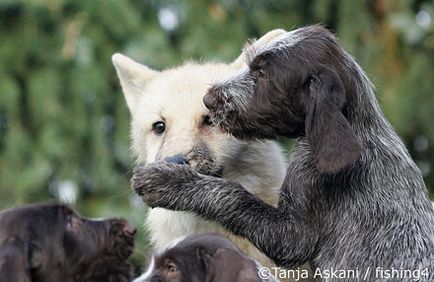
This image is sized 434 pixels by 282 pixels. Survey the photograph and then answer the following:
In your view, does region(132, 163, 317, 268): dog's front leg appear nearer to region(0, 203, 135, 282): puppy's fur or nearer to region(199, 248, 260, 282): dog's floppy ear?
region(0, 203, 135, 282): puppy's fur

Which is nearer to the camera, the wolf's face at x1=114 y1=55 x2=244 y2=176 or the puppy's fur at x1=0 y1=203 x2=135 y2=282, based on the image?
the puppy's fur at x1=0 y1=203 x2=135 y2=282

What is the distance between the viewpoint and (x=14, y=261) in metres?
6.98

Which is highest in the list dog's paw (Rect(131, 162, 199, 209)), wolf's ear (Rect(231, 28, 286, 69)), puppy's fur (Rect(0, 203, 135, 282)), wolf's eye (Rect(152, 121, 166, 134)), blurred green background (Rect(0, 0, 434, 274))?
wolf's ear (Rect(231, 28, 286, 69))

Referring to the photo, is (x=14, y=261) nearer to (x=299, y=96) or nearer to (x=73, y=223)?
(x=73, y=223)

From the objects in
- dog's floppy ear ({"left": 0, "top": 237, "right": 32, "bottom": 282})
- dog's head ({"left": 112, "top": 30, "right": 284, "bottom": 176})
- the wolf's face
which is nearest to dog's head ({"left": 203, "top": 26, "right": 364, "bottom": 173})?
dog's head ({"left": 112, "top": 30, "right": 284, "bottom": 176})

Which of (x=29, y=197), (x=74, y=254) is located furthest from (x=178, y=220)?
(x=29, y=197)

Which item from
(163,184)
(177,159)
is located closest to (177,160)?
(177,159)

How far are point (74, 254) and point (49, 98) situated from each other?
710 centimetres

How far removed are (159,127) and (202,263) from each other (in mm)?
2031

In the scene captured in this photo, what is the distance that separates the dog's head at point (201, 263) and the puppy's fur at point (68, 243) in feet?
0.74

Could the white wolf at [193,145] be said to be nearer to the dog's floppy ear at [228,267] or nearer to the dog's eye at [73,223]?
the dog's eye at [73,223]

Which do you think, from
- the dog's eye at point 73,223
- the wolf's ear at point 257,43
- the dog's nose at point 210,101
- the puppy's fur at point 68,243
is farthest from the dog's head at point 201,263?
the wolf's ear at point 257,43

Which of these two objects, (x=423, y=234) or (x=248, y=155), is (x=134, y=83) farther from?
(x=423, y=234)

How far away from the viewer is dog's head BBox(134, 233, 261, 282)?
6.89m
